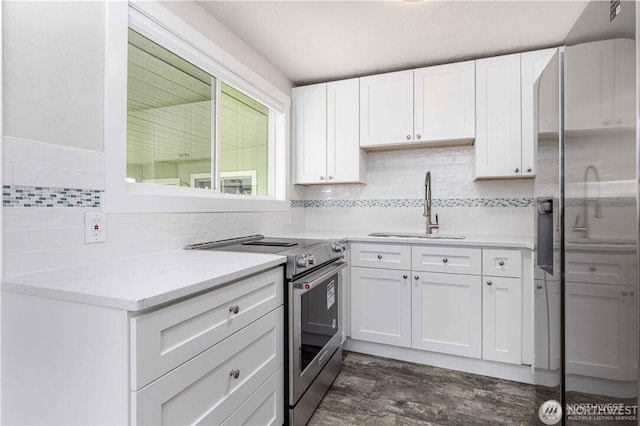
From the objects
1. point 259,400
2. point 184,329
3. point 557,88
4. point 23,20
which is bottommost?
point 259,400

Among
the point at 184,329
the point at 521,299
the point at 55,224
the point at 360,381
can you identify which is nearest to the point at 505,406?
the point at 521,299

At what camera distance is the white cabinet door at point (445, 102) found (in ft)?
8.51

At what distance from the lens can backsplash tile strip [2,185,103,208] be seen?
1106mm

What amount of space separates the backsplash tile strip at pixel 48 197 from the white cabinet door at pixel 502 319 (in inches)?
92.6

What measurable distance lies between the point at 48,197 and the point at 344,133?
2.24m

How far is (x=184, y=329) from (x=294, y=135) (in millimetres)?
2400

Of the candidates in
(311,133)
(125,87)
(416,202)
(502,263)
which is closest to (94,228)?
(125,87)

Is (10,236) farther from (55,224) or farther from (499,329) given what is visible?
(499,329)

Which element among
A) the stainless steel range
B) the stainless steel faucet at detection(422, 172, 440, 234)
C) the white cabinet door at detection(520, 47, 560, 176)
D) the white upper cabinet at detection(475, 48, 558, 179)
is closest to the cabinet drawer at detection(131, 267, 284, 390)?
the stainless steel range

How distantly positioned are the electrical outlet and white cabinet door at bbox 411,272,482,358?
198 cm

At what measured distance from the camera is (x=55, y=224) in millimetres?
1229

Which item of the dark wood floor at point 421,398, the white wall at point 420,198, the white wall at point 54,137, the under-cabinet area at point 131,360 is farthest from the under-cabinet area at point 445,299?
the white wall at point 54,137

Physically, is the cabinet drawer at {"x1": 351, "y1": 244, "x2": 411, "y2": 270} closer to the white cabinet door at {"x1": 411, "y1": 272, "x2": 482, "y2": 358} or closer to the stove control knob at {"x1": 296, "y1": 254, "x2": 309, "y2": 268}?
the white cabinet door at {"x1": 411, "y1": 272, "x2": 482, "y2": 358}

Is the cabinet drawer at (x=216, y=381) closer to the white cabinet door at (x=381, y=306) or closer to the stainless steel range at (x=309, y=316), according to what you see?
the stainless steel range at (x=309, y=316)
